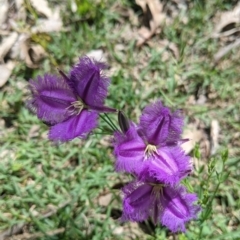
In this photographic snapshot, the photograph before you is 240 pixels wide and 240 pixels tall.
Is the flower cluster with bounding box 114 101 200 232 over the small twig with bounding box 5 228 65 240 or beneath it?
over

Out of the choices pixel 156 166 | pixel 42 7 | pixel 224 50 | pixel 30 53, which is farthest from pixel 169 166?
pixel 42 7

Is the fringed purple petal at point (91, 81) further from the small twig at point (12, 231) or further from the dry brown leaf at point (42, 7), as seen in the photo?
the dry brown leaf at point (42, 7)

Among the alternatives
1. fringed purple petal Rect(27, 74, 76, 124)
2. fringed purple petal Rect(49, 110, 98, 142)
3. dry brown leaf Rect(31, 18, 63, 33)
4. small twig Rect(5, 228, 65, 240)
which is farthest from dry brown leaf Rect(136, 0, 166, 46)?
fringed purple petal Rect(49, 110, 98, 142)

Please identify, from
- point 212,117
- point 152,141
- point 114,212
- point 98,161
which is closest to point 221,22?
point 212,117

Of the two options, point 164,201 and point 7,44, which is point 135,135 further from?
point 7,44

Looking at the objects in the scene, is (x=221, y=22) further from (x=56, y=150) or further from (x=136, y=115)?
(x=56, y=150)

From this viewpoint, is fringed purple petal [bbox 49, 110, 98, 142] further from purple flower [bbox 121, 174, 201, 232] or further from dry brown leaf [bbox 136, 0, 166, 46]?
dry brown leaf [bbox 136, 0, 166, 46]
